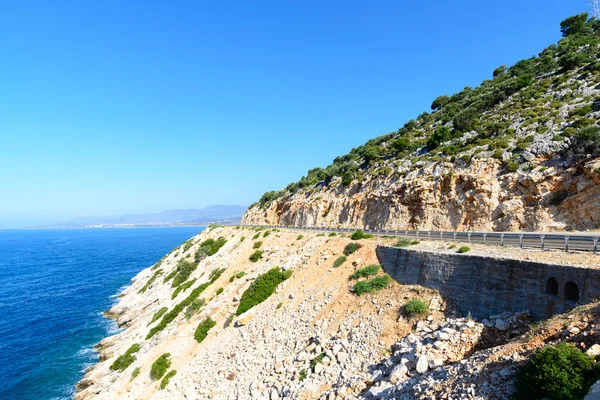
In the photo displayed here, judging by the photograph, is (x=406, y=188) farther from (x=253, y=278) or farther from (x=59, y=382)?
(x=59, y=382)

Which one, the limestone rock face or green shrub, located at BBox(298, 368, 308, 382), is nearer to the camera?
green shrub, located at BBox(298, 368, 308, 382)

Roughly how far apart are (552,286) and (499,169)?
1993 cm

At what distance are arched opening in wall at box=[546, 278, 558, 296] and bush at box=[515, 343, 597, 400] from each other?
16.3 feet

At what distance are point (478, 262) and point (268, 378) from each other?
1335cm

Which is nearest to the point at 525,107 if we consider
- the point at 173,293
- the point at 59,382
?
the point at 173,293

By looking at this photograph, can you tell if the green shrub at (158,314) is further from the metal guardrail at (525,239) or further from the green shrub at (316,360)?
the metal guardrail at (525,239)

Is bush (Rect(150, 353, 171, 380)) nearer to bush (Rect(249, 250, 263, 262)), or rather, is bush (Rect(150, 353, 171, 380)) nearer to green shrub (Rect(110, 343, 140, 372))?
green shrub (Rect(110, 343, 140, 372))

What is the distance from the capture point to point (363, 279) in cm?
2280

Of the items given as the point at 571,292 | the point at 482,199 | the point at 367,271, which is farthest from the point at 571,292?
the point at 482,199

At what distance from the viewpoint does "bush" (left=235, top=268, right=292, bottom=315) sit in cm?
2858

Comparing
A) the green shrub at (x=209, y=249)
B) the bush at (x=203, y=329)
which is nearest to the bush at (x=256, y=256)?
the bush at (x=203, y=329)

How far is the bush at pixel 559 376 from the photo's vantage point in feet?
26.2

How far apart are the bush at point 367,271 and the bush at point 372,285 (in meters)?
1.03

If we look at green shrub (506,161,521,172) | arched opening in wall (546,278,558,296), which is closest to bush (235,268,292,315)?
arched opening in wall (546,278,558,296)
